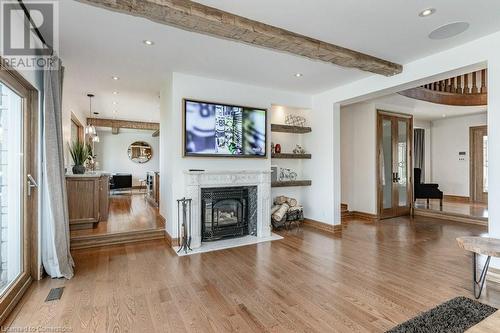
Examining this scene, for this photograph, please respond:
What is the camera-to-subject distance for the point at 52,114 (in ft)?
9.99

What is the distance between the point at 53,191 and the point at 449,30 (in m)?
4.79

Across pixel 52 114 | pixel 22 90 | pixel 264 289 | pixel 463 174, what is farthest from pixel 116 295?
pixel 463 174

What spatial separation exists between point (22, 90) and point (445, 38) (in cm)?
473

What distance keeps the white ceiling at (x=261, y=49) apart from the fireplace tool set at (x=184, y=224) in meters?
2.09

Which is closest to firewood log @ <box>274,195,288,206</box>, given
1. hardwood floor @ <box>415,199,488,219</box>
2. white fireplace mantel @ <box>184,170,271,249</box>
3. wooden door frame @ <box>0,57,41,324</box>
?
white fireplace mantel @ <box>184,170,271,249</box>

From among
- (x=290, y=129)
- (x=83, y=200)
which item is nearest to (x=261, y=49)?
(x=290, y=129)

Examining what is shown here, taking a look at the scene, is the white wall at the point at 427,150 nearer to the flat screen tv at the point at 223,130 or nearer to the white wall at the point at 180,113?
the white wall at the point at 180,113

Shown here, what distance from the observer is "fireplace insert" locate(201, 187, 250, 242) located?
14.8 ft

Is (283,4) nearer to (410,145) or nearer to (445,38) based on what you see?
(445,38)

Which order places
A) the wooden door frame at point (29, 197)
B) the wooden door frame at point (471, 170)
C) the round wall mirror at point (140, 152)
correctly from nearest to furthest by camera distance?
1. the wooden door frame at point (29, 197)
2. the wooden door frame at point (471, 170)
3. the round wall mirror at point (140, 152)

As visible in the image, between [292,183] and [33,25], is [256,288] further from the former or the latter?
[33,25]

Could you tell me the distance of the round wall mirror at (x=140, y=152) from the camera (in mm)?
11695

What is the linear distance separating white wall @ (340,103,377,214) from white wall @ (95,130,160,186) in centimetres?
826

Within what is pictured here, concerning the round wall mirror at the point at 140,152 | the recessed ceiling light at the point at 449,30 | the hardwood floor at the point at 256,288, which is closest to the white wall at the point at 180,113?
the hardwood floor at the point at 256,288
